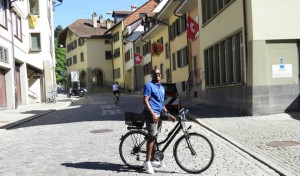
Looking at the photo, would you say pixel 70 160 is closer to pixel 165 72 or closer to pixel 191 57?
pixel 191 57

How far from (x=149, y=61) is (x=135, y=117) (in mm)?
44174

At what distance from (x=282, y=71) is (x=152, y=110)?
389 inches

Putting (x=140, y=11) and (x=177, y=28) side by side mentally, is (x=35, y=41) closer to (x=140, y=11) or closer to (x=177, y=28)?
(x=177, y=28)

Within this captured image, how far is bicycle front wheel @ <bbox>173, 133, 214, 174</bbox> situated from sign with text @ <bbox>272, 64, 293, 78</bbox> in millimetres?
9360

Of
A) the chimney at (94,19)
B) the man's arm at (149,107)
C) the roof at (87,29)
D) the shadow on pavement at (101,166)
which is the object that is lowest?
the shadow on pavement at (101,166)

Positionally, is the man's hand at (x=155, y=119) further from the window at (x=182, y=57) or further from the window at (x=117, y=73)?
the window at (x=117, y=73)

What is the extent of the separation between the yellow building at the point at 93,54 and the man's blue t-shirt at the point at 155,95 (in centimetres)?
6715

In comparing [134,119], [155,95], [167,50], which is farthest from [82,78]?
[155,95]

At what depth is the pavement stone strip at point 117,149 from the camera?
8.20 metres

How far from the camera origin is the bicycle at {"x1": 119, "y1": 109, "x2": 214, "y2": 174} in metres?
7.77

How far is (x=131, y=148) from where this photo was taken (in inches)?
332

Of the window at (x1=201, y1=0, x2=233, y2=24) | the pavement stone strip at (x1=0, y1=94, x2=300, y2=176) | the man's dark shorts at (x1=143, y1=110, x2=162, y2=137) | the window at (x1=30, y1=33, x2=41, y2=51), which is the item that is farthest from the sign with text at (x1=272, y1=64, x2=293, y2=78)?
the window at (x1=30, y1=33, x2=41, y2=51)

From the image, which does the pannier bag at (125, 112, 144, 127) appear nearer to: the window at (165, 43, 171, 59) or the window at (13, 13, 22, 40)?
the window at (13, 13, 22, 40)

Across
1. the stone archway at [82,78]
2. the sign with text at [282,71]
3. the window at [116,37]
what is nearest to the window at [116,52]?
the window at [116,37]
